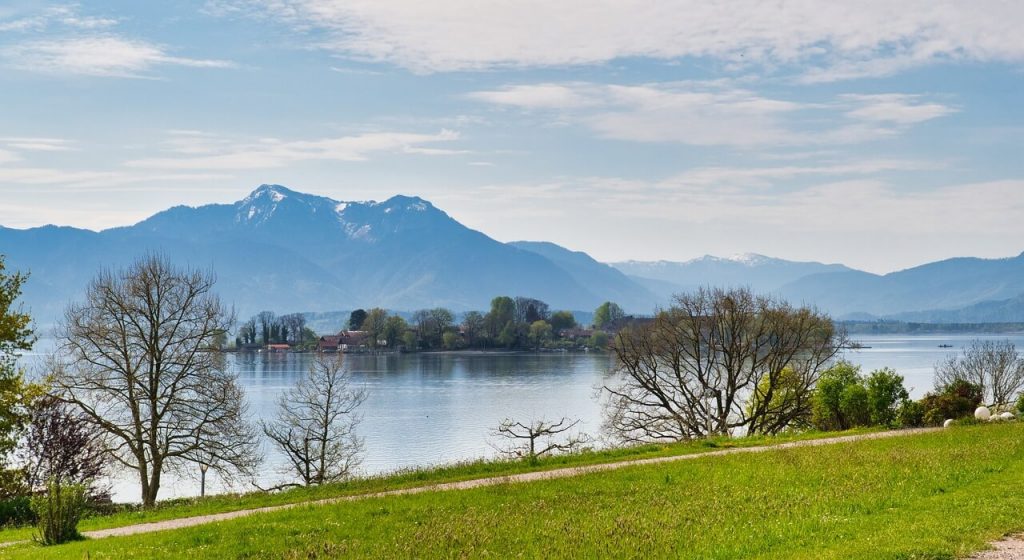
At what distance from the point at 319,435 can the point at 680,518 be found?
45.0m

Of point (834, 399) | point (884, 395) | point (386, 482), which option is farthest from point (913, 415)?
point (386, 482)

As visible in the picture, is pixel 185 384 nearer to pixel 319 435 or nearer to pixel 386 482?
pixel 386 482

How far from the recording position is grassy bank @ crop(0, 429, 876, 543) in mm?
18891

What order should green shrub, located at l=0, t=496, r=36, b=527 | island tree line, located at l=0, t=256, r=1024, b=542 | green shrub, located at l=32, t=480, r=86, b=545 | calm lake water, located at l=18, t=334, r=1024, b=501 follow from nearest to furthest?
green shrub, located at l=32, t=480, r=86, b=545 < green shrub, located at l=0, t=496, r=36, b=527 < island tree line, located at l=0, t=256, r=1024, b=542 < calm lake water, located at l=18, t=334, r=1024, b=501

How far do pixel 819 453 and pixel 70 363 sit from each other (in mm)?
28756

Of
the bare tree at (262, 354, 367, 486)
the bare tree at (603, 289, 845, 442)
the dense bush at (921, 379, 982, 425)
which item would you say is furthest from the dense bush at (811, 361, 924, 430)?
the bare tree at (262, 354, 367, 486)

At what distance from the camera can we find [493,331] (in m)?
191

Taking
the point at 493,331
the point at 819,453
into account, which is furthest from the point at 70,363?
the point at 493,331

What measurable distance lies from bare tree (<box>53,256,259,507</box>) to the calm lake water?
11.3 meters

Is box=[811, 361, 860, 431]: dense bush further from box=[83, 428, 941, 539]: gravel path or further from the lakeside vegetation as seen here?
the lakeside vegetation

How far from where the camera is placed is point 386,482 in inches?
827

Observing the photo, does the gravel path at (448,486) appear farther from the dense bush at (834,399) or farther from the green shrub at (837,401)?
the dense bush at (834,399)

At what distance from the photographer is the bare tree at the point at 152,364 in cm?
3378

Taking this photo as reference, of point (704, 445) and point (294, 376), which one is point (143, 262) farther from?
point (294, 376)
